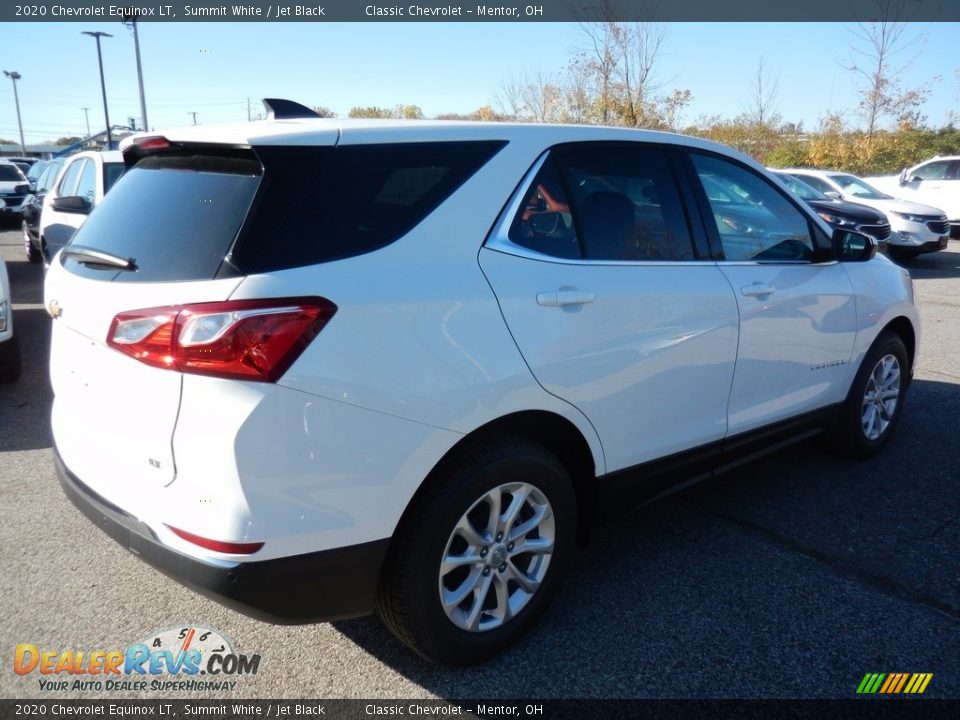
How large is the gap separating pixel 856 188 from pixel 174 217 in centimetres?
1547

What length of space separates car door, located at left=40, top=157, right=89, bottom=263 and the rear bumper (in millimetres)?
6200

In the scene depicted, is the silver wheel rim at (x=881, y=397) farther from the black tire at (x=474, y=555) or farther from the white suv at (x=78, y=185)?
the white suv at (x=78, y=185)

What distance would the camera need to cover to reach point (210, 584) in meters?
2.03

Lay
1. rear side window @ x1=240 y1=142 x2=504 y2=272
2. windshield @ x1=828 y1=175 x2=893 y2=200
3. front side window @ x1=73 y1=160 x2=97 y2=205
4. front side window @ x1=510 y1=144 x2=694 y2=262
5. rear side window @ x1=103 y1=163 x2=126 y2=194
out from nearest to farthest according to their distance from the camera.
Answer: rear side window @ x1=240 y1=142 x2=504 y2=272
front side window @ x1=510 y1=144 x2=694 y2=262
rear side window @ x1=103 y1=163 x2=126 y2=194
front side window @ x1=73 y1=160 x2=97 y2=205
windshield @ x1=828 y1=175 x2=893 y2=200

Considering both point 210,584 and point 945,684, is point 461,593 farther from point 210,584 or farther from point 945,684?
point 945,684

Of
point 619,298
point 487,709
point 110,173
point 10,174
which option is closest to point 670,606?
point 487,709

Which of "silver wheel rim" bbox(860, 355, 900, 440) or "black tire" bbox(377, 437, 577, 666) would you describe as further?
"silver wheel rim" bbox(860, 355, 900, 440)

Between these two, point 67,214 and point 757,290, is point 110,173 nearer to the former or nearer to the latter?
point 67,214

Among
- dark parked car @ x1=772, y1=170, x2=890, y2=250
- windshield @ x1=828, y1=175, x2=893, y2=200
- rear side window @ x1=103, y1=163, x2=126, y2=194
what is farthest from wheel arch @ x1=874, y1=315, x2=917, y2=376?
windshield @ x1=828, y1=175, x2=893, y2=200

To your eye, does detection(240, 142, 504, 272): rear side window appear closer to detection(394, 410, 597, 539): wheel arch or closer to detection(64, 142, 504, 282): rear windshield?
detection(64, 142, 504, 282): rear windshield

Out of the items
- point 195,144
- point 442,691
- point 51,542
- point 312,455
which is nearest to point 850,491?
point 442,691

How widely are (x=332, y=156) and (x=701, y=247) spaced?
1750 millimetres

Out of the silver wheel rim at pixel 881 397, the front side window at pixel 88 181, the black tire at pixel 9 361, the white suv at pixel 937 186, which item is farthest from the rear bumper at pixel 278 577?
the white suv at pixel 937 186

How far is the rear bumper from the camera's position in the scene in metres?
2.03
